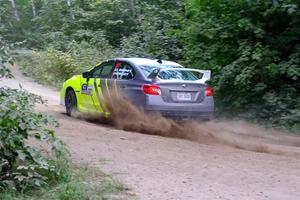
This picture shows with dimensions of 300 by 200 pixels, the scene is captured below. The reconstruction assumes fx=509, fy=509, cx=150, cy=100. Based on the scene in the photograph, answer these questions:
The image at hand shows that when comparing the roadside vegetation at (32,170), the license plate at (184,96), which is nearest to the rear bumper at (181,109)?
the license plate at (184,96)

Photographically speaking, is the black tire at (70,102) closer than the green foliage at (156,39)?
Yes

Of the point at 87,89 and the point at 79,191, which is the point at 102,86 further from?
the point at 79,191

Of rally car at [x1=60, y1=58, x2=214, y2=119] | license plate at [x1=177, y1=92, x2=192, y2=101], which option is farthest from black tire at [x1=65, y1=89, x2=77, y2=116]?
license plate at [x1=177, y1=92, x2=192, y2=101]

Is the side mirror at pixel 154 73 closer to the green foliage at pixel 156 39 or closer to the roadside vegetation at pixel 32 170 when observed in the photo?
the roadside vegetation at pixel 32 170

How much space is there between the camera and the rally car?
1041 cm

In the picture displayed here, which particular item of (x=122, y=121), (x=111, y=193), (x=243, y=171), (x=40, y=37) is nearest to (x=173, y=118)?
(x=122, y=121)

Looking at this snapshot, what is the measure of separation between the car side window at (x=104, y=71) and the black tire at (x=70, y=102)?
1007mm

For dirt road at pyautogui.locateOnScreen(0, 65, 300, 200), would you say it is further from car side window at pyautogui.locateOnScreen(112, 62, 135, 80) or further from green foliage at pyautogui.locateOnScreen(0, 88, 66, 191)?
car side window at pyautogui.locateOnScreen(112, 62, 135, 80)

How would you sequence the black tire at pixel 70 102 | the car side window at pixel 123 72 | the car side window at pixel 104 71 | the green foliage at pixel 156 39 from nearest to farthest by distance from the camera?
the car side window at pixel 123 72 → the car side window at pixel 104 71 → the black tire at pixel 70 102 → the green foliage at pixel 156 39

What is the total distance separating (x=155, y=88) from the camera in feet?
34.2

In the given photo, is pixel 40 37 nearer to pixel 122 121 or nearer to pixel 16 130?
pixel 122 121

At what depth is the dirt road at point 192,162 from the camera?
6.26 metres

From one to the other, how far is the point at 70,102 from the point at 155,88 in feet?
11.1

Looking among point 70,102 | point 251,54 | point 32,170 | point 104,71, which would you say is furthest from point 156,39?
point 32,170
